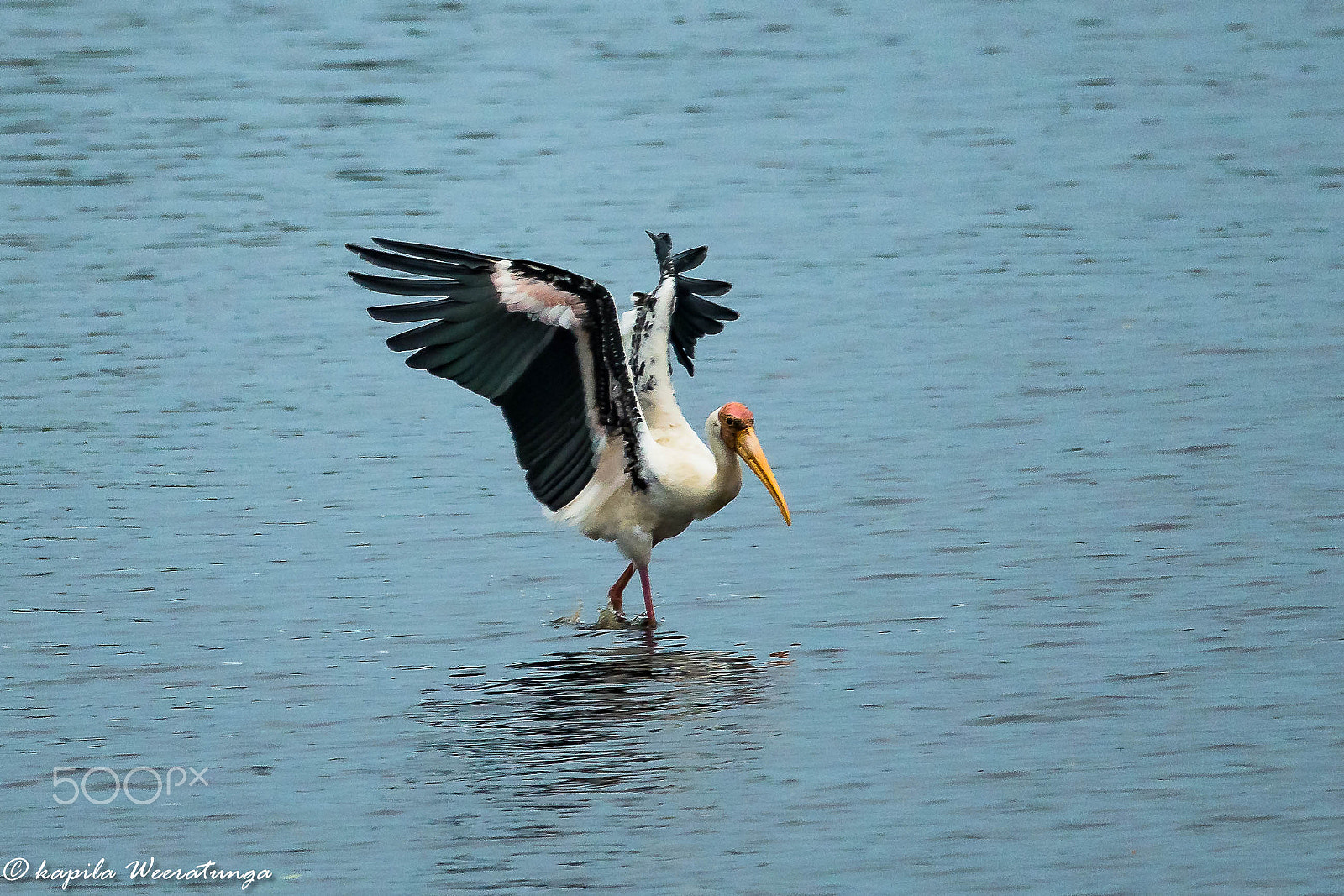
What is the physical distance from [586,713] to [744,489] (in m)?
3.20

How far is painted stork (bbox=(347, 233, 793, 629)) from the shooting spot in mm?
8492

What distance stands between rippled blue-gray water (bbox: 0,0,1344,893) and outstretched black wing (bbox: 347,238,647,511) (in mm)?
973

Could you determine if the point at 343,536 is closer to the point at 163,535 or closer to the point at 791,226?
the point at 163,535

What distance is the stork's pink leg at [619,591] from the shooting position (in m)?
9.27

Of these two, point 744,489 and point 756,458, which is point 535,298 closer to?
point 756,458

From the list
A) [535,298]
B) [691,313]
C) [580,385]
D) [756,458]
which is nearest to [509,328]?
[535,298]

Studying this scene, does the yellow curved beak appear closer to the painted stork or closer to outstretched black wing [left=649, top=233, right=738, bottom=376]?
the painted stork

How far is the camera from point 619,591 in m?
9.37

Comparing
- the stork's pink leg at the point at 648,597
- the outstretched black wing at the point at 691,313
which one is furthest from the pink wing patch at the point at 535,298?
the outstretched black wing at the point at 691,313

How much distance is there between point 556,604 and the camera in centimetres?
923

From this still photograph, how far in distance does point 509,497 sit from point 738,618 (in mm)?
2081

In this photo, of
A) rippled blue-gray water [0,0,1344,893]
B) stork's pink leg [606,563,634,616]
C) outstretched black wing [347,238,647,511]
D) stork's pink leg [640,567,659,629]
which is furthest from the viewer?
stork's pink leg [606,563,634,616]

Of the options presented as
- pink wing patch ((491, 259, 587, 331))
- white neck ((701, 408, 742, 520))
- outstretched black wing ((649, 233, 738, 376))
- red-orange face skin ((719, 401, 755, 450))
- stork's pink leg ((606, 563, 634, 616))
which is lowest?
stork's pink leg ((606, 563, 634, 616))

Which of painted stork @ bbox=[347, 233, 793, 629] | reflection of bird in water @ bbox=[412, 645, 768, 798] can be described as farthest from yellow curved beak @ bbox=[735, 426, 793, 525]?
reflection of bird in water @ bbox=[412, 645, 768, 798]
